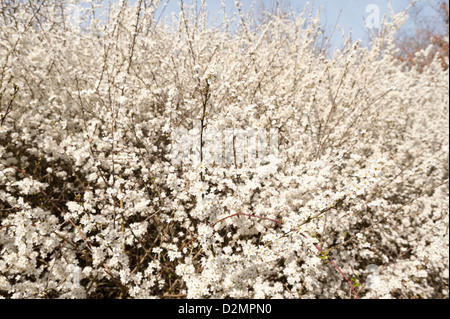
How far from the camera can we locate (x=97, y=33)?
12.4 ft

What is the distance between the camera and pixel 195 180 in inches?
93.1

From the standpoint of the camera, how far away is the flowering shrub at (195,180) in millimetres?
1938

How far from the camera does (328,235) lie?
2.59m

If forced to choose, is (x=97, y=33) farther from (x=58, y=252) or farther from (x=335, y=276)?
(x=335, y=276)

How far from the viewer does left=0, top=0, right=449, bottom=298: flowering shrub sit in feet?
6.36

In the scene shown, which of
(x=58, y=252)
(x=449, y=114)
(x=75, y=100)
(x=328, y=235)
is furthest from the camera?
(x=449, y=114)

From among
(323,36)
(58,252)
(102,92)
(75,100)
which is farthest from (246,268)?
(323,36)

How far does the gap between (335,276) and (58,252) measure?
9.37 feet

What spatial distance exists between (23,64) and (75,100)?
0.64 meters
